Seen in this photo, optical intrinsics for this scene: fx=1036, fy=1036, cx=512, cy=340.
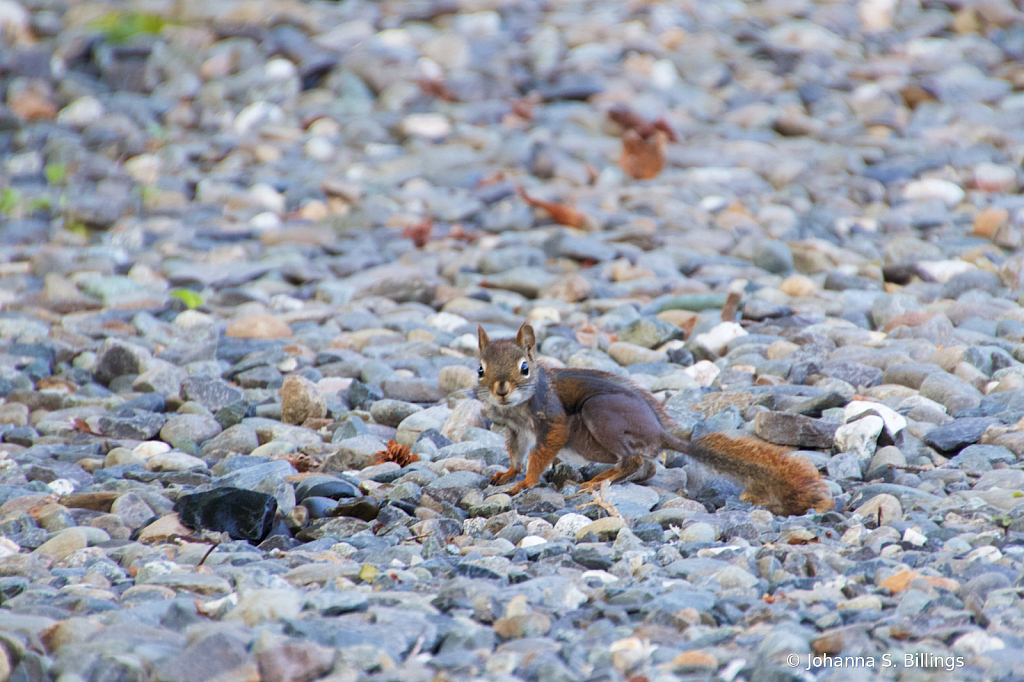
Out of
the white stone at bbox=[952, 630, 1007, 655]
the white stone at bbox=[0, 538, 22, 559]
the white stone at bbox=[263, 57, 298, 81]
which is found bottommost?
the white stone at bbox=[0, 538, 22, 559]

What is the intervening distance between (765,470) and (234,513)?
1.62 meters

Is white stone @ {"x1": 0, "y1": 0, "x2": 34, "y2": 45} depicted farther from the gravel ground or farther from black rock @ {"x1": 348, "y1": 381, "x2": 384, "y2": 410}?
black rock @ {"x1": 348, "y1": 381, "x2": 384, "y2": 410}

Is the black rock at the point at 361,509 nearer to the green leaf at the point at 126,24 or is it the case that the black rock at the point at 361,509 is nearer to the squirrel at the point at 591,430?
the squirrel at the point at 591,430

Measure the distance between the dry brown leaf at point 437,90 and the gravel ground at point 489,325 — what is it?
0.06 metres

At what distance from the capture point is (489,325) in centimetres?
529

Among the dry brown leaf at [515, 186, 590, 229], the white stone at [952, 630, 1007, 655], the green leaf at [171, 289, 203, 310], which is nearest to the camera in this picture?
the white stone at [952, 630, 1007, 655]

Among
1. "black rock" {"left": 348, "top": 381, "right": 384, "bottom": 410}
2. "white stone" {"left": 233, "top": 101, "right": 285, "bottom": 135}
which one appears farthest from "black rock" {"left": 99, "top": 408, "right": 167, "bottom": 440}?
"white stone" {"left": 233, "top": 101, "right": 285, "bottom": 135}

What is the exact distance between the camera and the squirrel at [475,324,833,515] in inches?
129

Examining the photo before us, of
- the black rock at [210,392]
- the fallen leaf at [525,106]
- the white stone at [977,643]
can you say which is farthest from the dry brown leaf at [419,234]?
the white stone at [977,643]

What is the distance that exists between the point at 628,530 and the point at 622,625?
0.60 meters

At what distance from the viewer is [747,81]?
349 inches

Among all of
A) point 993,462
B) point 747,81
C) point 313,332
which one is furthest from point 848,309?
point 747,81

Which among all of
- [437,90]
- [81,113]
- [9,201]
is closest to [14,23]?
[81,113]

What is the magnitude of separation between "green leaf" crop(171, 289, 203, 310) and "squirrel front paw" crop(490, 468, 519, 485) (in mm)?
2758
